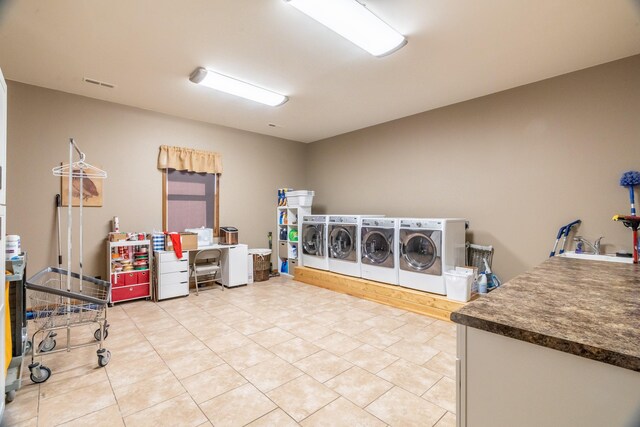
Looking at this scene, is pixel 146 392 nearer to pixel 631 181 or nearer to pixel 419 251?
pixel 419 251

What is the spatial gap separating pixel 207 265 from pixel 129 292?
1181 mm

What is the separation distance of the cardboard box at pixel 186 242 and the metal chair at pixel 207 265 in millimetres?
301

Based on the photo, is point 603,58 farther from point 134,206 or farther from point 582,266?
point 134,206

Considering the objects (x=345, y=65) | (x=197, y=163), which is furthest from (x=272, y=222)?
(x=345, y=65)

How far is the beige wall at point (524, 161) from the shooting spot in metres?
3.21

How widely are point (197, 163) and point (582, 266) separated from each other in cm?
526

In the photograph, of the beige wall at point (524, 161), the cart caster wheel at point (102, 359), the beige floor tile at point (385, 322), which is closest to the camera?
the cart caster wheel at point (102, 359)

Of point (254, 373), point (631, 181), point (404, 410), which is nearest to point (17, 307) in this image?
point (254, 373)

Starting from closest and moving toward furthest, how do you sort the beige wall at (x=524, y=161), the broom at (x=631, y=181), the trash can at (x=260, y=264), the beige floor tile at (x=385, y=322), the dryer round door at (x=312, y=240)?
the broom at (x=631, y=181) < the beige wall at (x=524, y=161) < the beige floor tile at (x=385, y=322) < the dryer round door at (x=312, y=240) < the trash can at (x=260, y=264)

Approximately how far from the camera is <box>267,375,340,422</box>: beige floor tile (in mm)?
1972

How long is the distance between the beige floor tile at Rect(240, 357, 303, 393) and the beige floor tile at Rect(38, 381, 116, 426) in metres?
0.97

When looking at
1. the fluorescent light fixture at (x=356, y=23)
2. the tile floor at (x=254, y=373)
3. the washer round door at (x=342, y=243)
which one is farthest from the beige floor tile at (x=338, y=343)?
the fluorescent light fixture at (x=356, y=23)

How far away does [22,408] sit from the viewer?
201 cm

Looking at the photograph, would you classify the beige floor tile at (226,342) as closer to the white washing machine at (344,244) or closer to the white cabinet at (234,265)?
the white cabinet at (234,265)
